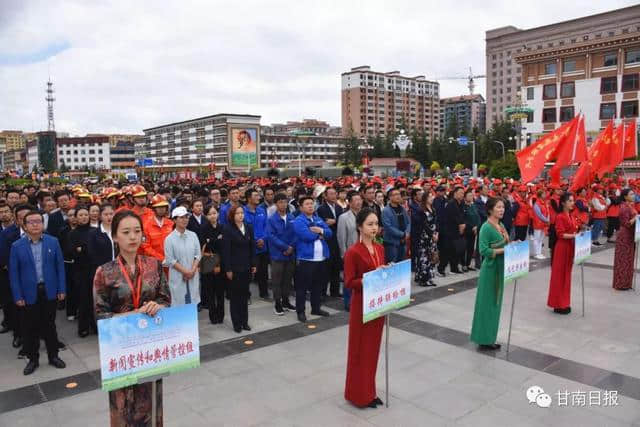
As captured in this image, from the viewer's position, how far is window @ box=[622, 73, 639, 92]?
45319mm

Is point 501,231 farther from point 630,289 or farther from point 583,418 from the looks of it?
point 630,289

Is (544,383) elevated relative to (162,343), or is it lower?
lower

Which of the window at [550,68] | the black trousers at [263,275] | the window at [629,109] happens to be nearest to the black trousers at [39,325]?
the black trousers at [263,275]

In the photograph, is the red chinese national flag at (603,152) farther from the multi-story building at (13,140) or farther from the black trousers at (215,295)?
the multi-story building at (13,140)

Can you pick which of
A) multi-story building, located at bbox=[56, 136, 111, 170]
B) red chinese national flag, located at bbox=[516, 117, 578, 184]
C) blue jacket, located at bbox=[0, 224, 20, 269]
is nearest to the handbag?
blue jacket, located at bbox=[0, 224, 20, 269]

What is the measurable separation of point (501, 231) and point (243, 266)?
3.33 meters

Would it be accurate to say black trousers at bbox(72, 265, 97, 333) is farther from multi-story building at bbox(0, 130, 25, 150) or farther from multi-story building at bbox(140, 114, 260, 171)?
multi-story building at bbox(0, 130, 25, 150)

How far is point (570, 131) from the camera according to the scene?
11562mm

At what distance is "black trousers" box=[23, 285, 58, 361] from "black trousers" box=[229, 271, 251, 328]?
6.94ft

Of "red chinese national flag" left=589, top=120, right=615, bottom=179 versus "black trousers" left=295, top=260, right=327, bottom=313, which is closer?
"black trousers" left=295, top=260, right=327, bottom=313

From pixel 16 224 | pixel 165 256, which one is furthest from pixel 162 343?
pixel 16 224

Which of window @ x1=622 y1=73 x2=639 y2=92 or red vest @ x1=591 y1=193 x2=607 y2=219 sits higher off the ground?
window @ x1=622 y1=73 x2=639 y2=92

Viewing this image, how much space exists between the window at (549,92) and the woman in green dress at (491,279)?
51.0 metres

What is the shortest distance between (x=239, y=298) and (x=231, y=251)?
65 cm
